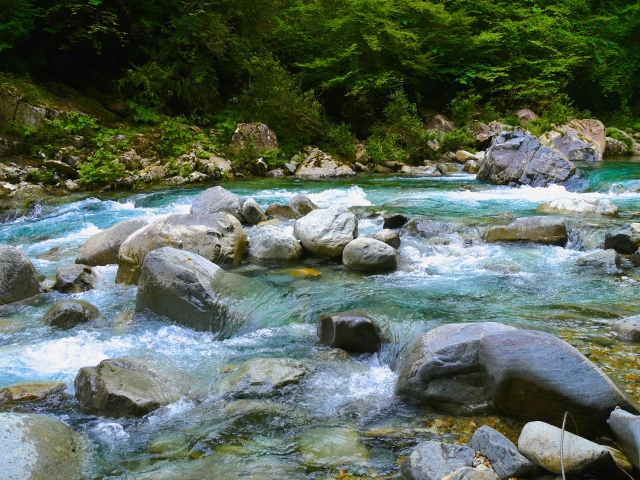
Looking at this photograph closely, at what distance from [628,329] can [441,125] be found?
15.7 meters

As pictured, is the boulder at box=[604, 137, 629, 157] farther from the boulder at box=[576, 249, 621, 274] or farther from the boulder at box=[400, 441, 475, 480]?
the boulder at box=[400, 441, 475, 480]

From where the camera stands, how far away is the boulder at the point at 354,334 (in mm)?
4730

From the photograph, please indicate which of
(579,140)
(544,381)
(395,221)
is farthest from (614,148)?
(544,381)

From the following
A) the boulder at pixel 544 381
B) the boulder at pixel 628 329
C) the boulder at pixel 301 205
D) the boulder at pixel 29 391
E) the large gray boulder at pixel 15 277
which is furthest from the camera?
the boulder at pixel 301 205

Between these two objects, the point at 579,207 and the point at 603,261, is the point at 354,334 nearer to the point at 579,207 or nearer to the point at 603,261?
the point at 603,261

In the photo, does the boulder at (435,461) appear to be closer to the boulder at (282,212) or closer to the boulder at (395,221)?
the boulder at (395,221)

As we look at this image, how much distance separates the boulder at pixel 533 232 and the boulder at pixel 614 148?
12.9 m

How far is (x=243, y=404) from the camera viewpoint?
3.89m

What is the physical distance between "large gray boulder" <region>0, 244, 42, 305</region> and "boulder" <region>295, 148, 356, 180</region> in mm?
9730

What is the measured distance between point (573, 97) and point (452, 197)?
15.5 metres

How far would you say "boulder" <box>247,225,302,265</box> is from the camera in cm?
735

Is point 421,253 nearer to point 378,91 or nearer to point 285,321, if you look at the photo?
point 285,321

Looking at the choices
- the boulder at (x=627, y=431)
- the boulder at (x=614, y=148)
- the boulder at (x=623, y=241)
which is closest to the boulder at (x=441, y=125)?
the boulder at (x=614, y=148)

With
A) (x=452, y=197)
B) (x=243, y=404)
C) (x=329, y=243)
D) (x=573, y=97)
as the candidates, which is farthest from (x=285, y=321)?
(x=573, y=97)
